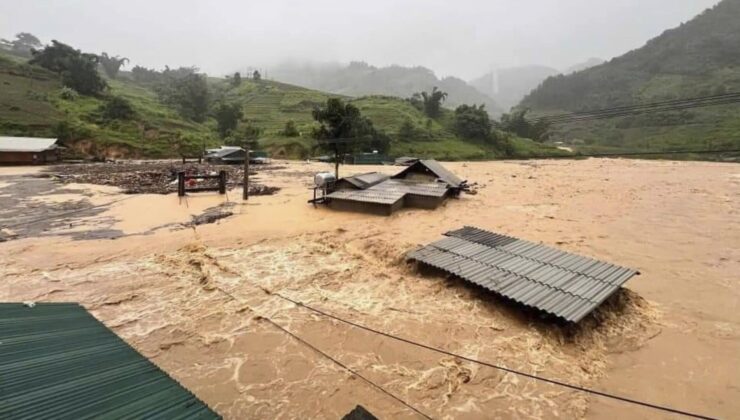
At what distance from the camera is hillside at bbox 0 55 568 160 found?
168 feet

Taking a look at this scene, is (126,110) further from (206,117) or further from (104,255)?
(104,255)

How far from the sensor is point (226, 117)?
7000 centimetres

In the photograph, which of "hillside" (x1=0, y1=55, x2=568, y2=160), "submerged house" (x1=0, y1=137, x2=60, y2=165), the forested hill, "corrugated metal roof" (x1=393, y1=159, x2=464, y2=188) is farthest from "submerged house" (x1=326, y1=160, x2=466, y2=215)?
the forested hill

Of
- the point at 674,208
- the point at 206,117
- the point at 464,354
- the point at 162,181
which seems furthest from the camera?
the point at 206,117

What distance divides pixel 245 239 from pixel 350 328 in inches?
349

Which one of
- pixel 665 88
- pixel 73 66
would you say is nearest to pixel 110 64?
pixel 73 66

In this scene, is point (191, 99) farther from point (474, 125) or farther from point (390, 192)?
point (390, 192)

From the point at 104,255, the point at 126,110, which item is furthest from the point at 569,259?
the point at 126,110

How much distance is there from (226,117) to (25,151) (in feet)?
109

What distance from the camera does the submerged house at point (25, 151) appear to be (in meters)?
39.9

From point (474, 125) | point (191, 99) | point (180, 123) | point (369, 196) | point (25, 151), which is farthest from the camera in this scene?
point (191, 99)

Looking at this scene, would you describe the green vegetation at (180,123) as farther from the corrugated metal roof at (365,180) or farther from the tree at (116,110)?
the corrugated metal roof at (365,180)

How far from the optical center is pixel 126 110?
6050 centimetres

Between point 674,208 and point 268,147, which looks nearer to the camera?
point 674,208
